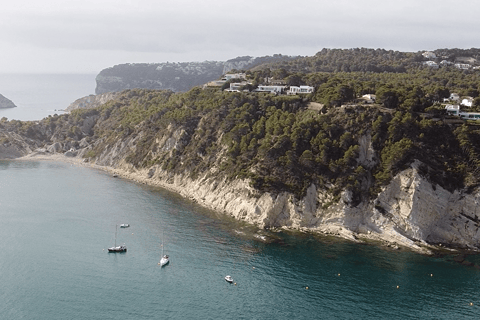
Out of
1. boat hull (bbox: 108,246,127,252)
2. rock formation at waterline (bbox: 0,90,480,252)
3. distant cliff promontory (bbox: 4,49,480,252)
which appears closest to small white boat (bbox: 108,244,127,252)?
boat hull (bbox: 108,246,127,252)

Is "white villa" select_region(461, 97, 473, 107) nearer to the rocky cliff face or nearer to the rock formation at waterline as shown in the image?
the rock formation at waterline

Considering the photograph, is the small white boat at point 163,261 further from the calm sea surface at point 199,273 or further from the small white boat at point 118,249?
the small white boat at point 118,249

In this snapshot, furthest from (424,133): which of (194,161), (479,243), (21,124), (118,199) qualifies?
(21,124)

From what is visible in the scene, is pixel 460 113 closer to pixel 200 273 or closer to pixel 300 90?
pixel 300 90

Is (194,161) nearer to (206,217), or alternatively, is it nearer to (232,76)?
(206,217)

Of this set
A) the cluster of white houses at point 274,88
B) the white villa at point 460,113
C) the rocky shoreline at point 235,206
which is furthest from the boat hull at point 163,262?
the white villa at point 460,113

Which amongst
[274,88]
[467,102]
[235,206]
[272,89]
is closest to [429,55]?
[467,102]
